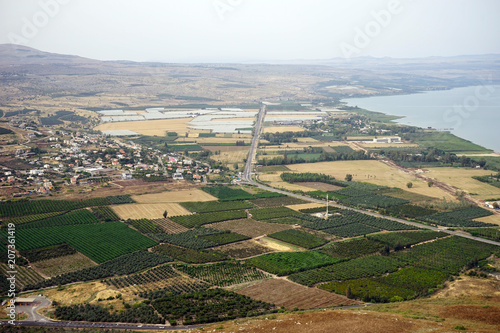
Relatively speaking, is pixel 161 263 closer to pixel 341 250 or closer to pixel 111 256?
pixel 111 256

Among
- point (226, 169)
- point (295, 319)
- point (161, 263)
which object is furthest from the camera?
point (226, 169)

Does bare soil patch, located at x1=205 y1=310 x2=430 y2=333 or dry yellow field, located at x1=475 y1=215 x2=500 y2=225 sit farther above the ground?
bare soil patch, located at x1=205 y1=310 x2=430 y2=333

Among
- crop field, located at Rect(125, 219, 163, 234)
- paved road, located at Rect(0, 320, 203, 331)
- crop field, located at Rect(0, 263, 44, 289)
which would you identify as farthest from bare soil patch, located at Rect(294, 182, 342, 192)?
paved road, located at Rect(0, 320, 203, 331)

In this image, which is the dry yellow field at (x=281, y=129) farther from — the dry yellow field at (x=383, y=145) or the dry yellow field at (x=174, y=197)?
the dry yellow field at (x=174, y=197)

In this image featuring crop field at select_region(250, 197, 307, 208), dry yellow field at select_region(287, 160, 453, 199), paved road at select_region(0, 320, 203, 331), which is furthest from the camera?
dry yellow field at select_region(287, 160, 453, 199)

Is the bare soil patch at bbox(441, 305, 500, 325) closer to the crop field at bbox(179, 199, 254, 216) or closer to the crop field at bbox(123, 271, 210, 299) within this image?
the crop field at bbox(123, 271, 210, 299)

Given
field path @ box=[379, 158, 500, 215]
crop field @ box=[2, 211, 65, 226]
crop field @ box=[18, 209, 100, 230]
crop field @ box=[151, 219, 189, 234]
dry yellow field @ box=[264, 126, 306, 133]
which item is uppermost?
dry yellow field @ box=[264, 126, 306, 133]

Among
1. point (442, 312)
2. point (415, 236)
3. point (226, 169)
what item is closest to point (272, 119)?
point (226, 169)

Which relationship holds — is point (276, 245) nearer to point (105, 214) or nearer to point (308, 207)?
point (308, 207)
